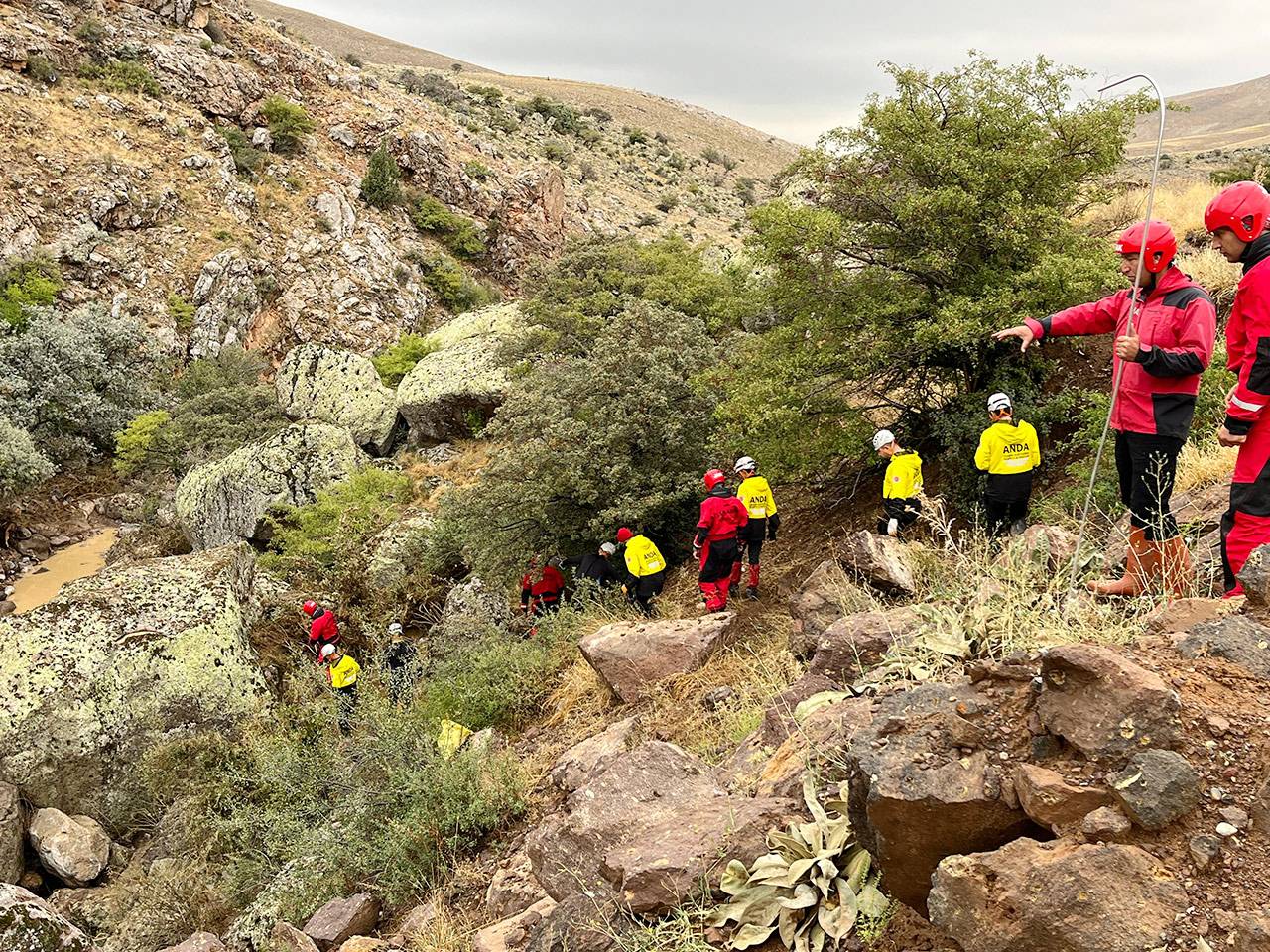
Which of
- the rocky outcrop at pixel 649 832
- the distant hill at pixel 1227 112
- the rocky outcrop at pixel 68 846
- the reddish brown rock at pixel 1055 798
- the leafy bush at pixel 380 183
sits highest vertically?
the distant hill at pixel 1227 112

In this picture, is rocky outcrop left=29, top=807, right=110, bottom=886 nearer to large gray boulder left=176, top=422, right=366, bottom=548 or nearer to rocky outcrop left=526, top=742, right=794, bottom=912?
rocky outcrop left=526, top=742, right=794, bottom=912

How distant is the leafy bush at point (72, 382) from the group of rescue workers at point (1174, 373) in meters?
23.5

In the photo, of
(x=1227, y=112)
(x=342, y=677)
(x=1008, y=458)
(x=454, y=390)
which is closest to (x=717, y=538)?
(x=1008, y=458)

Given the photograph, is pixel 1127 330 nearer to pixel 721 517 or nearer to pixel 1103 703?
pixel 1103 703

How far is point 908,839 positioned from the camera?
2498mm

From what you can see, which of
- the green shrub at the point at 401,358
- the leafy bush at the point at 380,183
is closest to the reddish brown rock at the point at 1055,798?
the green shrub at the point at 401,358

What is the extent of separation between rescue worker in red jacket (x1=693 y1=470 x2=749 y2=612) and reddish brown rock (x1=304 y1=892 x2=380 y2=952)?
3.99m

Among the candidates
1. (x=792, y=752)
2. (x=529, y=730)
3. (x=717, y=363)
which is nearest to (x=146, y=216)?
(x=717, y=363)

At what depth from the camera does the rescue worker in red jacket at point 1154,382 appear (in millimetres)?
3908

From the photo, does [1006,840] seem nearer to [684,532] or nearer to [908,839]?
[908,839]

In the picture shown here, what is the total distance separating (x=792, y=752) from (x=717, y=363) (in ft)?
26.8

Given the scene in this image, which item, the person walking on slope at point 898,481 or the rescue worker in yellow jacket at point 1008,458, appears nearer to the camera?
the rescue worker in yellow jacket at point 1008,458

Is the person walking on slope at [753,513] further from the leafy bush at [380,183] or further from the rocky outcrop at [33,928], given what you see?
the leafy bush at [380,183]

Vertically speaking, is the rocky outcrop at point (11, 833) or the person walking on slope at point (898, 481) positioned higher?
the person walking on slope at point (898, 481)
